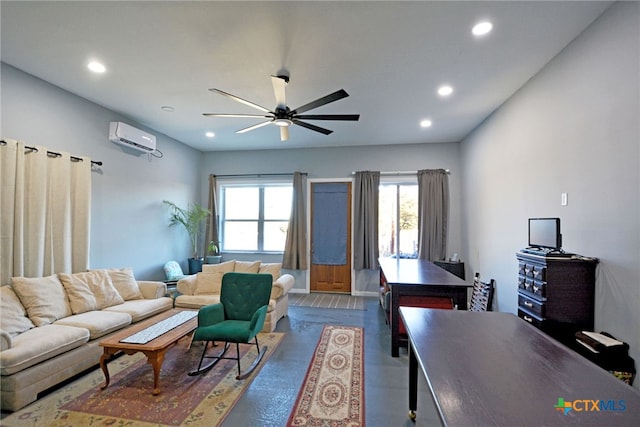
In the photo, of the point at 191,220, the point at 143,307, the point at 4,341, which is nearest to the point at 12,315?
the point at 4,341

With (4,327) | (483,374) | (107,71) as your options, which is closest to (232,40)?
(107,71)

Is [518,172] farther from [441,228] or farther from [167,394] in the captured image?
[167,394]

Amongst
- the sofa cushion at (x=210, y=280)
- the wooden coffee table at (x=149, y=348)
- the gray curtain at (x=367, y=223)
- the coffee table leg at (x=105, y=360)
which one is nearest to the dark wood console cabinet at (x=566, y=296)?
the wooden coffee table at (x=149, y=348)

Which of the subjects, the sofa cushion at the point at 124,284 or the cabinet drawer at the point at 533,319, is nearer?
the cabinet drawer at the point at 533,319

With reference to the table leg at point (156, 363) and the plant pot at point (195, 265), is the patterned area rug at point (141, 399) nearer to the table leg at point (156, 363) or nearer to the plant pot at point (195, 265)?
the table leg at point (156, 363)

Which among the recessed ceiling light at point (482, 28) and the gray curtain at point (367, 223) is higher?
the recessed ceiling light at point (482, 28)

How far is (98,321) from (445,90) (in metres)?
4.50

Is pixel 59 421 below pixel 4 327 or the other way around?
below

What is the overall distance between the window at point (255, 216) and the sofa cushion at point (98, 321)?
3.36 metres

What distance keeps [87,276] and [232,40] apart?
3.08 metres

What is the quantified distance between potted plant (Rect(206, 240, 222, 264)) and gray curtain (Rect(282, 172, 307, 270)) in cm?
135

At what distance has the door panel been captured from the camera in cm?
593

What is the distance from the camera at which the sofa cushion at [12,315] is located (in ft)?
8.06

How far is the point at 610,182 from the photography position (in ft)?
7.12
